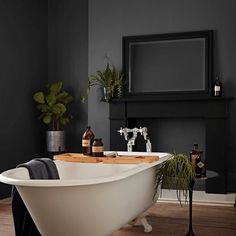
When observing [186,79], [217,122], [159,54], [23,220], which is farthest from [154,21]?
[23,220]

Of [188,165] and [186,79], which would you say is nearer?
[188,165]

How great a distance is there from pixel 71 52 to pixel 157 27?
131 centimetres

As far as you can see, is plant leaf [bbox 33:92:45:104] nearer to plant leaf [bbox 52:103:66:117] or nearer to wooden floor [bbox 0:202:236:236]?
plant leaf [bbox 52:103:66:117]

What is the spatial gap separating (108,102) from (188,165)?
2.38 metres

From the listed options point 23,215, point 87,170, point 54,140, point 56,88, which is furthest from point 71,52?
point 23,215

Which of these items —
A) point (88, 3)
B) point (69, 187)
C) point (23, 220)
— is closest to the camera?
point (69, 187)

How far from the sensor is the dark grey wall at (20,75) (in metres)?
5.18

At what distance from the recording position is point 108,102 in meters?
5.56

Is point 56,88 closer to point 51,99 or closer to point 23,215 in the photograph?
point 51,99

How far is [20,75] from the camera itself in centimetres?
551

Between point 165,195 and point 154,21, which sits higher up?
point 154,21

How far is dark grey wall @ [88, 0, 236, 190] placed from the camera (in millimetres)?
5223

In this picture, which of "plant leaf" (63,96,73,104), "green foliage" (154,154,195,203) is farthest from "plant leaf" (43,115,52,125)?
"green foliage" (154,154,195,203)

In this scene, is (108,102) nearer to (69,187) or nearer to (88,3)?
(88,3)
